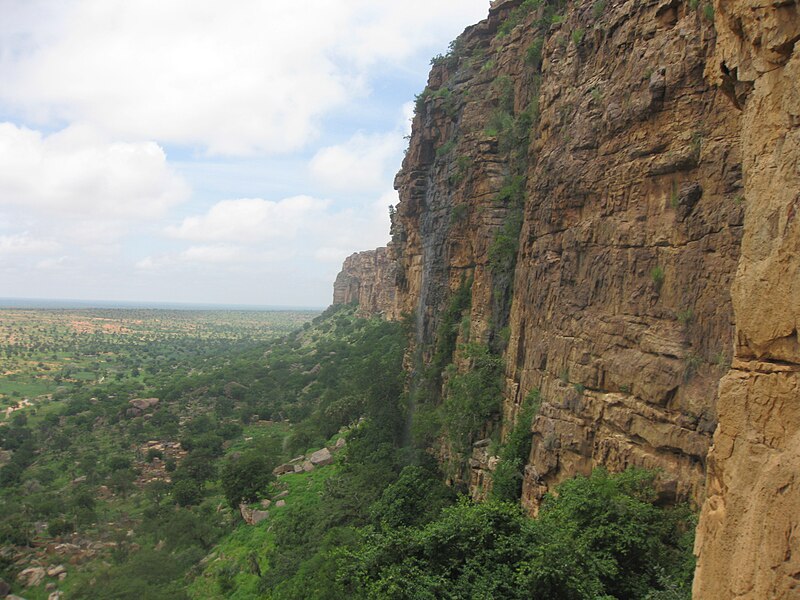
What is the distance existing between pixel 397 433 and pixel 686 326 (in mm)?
19905

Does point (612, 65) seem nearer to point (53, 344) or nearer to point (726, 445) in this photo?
point (726, 445)

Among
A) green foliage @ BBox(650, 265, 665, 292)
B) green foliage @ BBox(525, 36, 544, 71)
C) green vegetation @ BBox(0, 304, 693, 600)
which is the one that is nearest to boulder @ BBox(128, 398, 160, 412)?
green vegetation @ BBox(0, 304, 693, 600)

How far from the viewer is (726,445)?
5.17 m

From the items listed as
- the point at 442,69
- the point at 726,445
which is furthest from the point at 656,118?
the point at 442,69

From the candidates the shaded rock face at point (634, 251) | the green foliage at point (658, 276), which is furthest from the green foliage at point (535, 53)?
the green foliage at point (658, 276)

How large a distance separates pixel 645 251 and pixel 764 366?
7.28m

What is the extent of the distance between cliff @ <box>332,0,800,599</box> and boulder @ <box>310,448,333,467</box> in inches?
415

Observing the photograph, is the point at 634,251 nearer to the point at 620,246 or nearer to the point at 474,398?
the point at 620,246

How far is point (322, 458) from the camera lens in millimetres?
31766

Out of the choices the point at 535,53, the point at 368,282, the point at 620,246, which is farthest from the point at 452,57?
the point at 368,282

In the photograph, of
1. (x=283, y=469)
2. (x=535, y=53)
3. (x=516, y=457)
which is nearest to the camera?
(x=516, y=457)

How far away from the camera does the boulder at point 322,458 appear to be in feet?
103

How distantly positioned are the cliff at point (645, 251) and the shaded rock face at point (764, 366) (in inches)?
0.7

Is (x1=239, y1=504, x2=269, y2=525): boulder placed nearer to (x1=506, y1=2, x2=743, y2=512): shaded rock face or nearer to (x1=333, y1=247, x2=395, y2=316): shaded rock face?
(x1=506, y1=2, x2=743, y2=512): shaded rock face
